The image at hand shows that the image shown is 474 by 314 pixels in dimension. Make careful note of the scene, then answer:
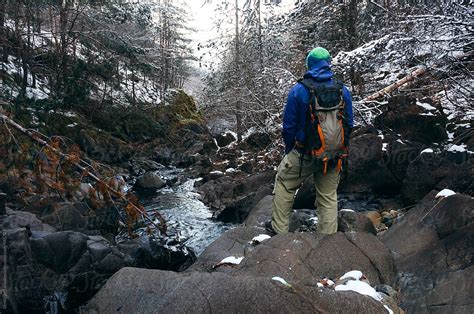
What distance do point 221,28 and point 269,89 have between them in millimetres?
10604

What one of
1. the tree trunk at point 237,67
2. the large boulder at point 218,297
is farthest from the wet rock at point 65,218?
the tree trunk at point 237,67

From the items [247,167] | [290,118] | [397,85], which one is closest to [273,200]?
[290,118]

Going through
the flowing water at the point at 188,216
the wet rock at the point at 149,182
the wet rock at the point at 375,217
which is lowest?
the flowing water at the point at 188,216

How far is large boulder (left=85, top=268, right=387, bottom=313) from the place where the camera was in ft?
9.48

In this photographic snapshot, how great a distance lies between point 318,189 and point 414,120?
18.6ft

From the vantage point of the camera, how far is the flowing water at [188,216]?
27.9 feet

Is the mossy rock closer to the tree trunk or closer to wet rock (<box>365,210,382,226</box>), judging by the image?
the tree trunk

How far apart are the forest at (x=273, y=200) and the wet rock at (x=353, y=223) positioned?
2cm

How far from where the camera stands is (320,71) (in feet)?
13.8

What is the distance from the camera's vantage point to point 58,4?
11414 mm

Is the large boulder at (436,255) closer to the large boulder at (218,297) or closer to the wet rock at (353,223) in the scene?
the wet rock at (353,223)

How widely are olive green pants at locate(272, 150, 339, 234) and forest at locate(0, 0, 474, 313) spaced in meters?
0.10

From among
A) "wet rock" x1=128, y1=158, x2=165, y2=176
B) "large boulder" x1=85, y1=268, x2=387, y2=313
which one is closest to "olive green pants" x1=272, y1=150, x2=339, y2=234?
"large boulder" x1=85, y1=268, x2=387, y2=313

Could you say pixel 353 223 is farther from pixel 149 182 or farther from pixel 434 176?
pixel 149 182
